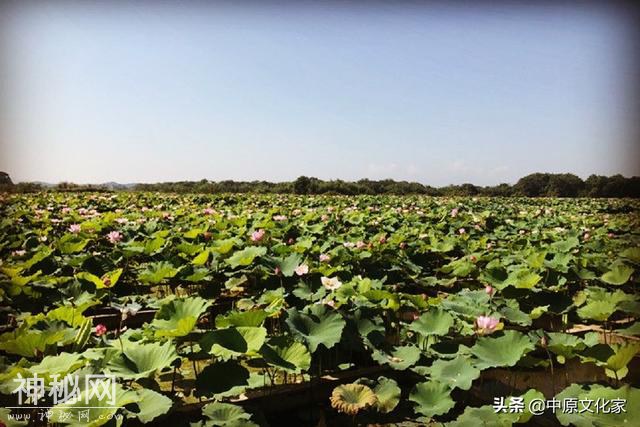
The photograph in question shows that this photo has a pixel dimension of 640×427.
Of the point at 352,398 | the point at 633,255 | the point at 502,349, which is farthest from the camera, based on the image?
the point at 633,255

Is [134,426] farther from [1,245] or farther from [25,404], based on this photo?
[1,245]

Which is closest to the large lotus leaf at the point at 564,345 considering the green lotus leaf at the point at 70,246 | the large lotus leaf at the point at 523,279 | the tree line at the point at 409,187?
the large lotus leaf at the point at 523,279

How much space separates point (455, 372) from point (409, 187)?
3321cm

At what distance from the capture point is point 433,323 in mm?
2270

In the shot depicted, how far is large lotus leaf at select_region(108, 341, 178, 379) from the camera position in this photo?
1.67 m

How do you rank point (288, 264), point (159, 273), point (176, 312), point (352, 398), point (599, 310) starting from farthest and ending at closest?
point (288, 264) → point (159, 273) → point (599, 310) → point (176, 312) → point (352, 398)

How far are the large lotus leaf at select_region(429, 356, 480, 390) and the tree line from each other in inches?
969

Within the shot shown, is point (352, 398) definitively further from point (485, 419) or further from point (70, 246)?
point (70, 246)

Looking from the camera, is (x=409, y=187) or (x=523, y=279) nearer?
(x=523, y=279)

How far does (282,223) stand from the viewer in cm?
623

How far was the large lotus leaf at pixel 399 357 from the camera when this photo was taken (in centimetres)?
197

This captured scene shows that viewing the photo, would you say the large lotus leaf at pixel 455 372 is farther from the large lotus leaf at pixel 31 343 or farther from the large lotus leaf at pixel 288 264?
the large lotus leaf at pixel 31 343

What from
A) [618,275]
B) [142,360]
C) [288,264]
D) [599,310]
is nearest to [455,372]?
[599,310]

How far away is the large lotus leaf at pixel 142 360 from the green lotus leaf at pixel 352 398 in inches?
26.1
